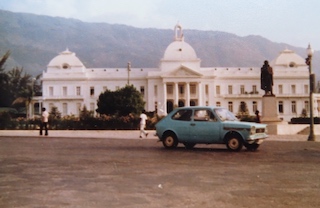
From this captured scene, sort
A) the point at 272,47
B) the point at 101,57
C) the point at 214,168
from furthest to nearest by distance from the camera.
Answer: the point at 101,57 → the point at 272,47 → the point at 214,168

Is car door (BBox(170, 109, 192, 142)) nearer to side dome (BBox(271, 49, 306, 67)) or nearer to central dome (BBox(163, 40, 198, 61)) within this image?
central dome (BBox(163, 40, 198, 61))

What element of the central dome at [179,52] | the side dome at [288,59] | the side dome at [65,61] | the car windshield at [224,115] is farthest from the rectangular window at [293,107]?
the car windshield at [224,115]

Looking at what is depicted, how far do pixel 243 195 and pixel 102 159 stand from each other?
211 inches

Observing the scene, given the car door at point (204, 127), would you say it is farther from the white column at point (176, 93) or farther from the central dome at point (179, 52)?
the central dome at point (179, 52)

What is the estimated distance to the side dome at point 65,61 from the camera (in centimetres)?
8164

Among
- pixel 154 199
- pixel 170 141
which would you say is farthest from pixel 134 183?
pixel 170 141

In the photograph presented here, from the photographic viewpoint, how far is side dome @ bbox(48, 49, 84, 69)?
8164 centimetres

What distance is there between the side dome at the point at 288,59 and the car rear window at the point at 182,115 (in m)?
72.8

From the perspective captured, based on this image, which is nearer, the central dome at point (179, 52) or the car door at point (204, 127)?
the car door at point (204, 127)

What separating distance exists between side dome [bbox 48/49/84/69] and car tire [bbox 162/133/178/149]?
70.3m

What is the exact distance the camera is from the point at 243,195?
5.96m

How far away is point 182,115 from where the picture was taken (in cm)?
1397

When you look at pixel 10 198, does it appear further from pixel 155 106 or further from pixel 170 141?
pixel 155 106

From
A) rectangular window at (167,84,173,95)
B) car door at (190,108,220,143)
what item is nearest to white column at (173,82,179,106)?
rectangular window at (167,84,173,95)
